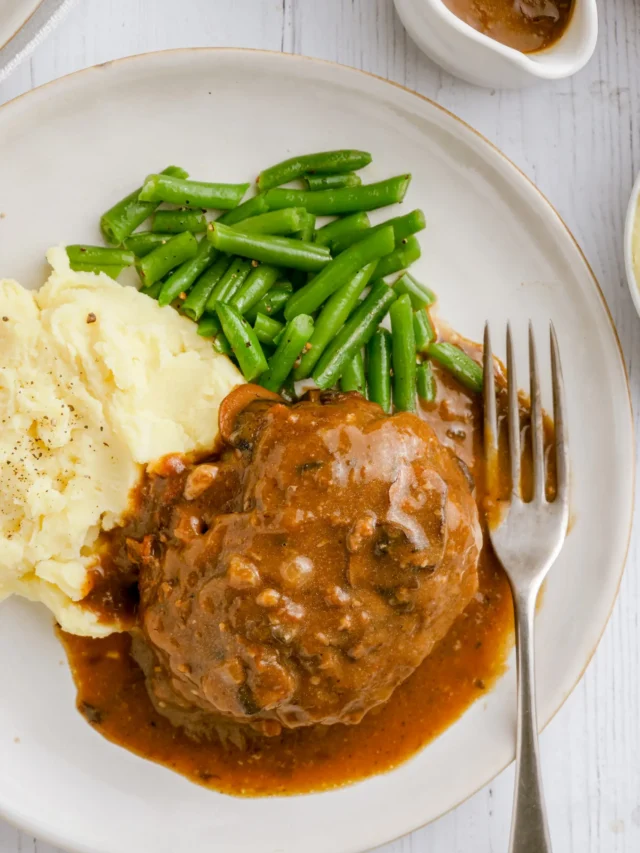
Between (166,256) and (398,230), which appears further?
(398,230)

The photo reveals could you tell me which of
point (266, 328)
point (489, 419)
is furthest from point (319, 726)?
point (266, 328)

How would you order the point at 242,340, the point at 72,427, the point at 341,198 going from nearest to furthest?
the point at 72,427 → the point at 242,340 → the point at 341,198

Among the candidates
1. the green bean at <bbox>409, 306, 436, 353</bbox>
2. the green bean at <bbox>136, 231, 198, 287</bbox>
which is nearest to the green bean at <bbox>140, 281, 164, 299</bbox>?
the green bean at <bbox>136, 231, 198, 287</bbox>

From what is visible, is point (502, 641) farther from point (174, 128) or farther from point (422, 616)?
point (174, 128)

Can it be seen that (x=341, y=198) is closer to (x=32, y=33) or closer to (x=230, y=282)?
(x=230, y=282)

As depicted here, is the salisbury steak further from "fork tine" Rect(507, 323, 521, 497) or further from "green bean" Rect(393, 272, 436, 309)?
"green bean" Rect(393, 272, 436, 309)

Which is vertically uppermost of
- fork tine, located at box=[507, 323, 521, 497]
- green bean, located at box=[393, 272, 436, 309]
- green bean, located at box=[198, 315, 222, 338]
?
green bean, located at box=[393, 272, 436, 309]

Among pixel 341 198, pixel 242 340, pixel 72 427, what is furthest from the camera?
pixel 341 198
